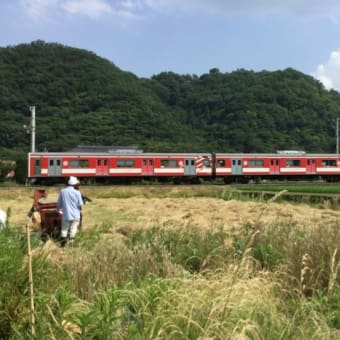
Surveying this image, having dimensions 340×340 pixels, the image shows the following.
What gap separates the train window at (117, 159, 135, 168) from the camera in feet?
121

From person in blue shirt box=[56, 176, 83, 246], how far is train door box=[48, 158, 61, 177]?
84.2 feet

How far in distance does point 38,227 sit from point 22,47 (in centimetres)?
9149

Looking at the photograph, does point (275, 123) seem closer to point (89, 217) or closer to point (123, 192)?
point (123, 192)

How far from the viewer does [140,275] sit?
16.7 feet

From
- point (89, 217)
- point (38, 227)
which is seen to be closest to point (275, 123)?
point (89, 217)

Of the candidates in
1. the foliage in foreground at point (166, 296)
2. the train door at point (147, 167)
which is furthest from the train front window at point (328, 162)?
the foliage in foreground at point (166, 296)

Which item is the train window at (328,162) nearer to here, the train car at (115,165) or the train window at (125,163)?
the train car at (115,165)

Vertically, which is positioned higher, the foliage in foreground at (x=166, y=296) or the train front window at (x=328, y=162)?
the train front window at (x=328, y=162)

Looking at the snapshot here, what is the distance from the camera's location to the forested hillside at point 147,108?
77.1 m

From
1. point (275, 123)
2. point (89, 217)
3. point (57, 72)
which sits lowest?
point (89, 217)

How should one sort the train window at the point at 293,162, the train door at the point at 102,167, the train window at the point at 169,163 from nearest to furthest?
the train door at the point at 102,167
the train window at the point at 169,163
the train window at the point at 293,162

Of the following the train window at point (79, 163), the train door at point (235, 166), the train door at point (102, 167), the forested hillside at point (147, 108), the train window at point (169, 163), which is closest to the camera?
the train window at point (79, 163)

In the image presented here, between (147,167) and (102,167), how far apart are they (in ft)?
10.4

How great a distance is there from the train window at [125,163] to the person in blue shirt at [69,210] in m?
26.7
